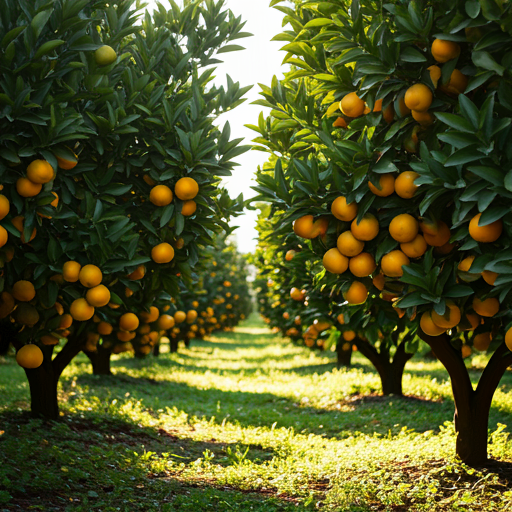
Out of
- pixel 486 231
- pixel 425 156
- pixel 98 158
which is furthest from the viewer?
pixel 98 158

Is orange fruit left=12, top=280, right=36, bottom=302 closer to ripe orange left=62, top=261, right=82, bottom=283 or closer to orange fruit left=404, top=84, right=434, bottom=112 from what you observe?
ripe orange left=62, top=261, right=82, bottom=283

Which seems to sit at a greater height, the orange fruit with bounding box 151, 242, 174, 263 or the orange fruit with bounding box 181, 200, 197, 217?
the orange fruit with bounding box 181, 200, 197, 217

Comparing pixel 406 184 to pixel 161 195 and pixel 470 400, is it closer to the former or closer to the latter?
pixel 161 195

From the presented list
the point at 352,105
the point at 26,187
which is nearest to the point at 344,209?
the point at 352,105

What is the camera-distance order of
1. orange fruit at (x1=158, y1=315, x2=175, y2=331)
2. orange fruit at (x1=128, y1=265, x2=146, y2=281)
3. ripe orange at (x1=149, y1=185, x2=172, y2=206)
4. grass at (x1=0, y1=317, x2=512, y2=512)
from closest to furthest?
ripe orange at (x1=149, y1=185, x2=172, y2=206) < orange fruit at (x1=128, y1=265, x2=146, y2=281) < grass at (x1=0, y1=317, x2=512, y2=512) < orange fruit at (x1=158, y1=315, x2=175, y2=331)

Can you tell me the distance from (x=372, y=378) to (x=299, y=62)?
7.91m

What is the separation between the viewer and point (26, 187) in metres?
2.92

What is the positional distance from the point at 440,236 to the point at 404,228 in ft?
0.75

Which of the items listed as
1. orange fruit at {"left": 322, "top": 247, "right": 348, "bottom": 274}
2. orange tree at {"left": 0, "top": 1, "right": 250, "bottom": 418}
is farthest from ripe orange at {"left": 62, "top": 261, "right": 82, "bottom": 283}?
orange fruit at {"left": 322, "top": 247, "right": 348, "bottom": 274}

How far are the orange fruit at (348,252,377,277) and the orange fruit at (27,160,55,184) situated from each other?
190cm

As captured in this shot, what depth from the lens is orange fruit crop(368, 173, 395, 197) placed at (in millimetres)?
2752

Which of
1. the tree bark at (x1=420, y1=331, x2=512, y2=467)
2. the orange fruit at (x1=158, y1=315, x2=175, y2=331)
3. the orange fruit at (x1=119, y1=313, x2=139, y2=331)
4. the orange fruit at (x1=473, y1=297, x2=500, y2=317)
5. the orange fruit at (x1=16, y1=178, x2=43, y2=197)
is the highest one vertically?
the orange fruit at (x1=16, y1=178, x2=43, y2=197)

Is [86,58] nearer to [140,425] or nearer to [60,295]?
[60,295]

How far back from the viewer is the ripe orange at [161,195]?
134 inches
